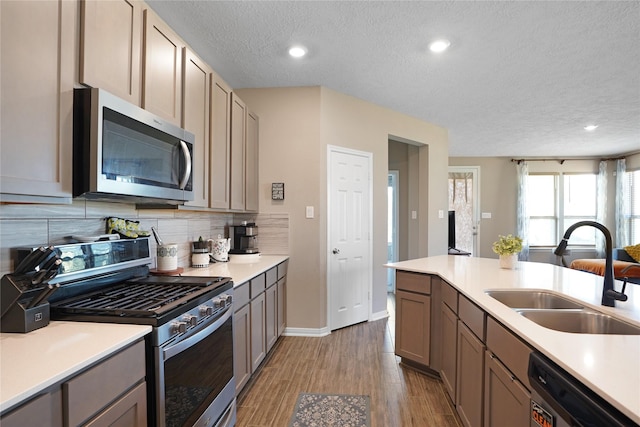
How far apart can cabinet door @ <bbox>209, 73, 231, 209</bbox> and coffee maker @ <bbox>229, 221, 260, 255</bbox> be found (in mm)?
673

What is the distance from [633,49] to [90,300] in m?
4.10

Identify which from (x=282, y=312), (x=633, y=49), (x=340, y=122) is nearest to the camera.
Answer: (x=633, y=49)

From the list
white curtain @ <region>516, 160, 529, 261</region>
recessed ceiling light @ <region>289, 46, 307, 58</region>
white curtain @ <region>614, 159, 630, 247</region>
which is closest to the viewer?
recessed ceiling light @ <region>289, 46, 307, 58</region>

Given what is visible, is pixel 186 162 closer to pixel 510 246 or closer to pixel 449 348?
pixel 449 348

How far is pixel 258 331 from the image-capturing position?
263 cm

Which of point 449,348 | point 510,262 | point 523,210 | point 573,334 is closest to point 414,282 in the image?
point 449,348

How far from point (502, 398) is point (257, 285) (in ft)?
5.70

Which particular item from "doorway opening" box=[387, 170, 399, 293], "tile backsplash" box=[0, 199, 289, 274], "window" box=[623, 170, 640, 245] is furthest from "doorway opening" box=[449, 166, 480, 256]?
"tile backsplash" box=[0, 199, 289, 274]

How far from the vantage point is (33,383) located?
81 cm

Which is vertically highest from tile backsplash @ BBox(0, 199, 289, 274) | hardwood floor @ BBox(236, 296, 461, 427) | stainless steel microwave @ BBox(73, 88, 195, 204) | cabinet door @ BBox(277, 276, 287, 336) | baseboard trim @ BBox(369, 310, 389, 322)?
stainless steel microwave @ BBox(73, 88, 195, 204)

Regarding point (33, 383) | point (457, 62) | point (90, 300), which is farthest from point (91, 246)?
point (457, 62)

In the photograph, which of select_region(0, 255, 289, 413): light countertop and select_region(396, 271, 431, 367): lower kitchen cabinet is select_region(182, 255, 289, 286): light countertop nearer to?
select_region(0, 255, 289, 413): light countertop

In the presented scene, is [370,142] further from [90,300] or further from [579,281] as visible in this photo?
[90,300]

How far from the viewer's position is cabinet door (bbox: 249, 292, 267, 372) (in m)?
2.50
